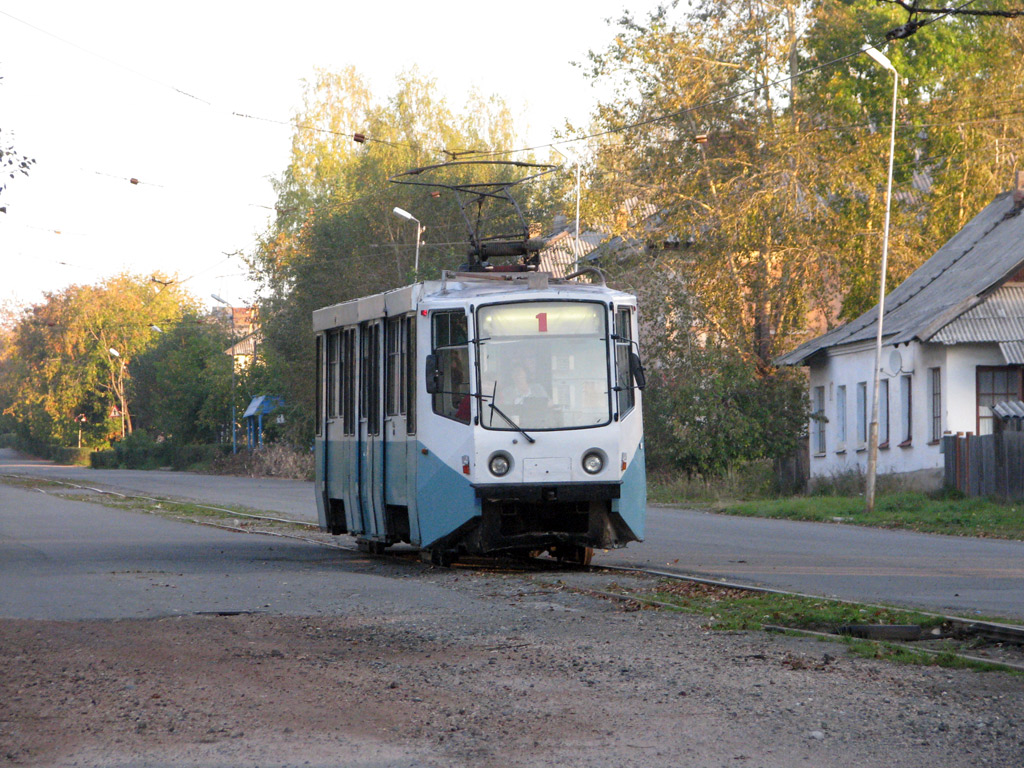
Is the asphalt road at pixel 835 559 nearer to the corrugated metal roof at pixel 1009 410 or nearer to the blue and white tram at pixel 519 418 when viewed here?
the blue and white tram at pixel 519 418

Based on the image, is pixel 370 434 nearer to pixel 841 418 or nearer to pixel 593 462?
pixel 593 462

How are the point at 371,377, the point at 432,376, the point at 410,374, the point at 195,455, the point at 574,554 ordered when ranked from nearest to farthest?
the point at 432,376, the point at 410,374, the point at 574,554, the point at 371,377, the point at 195,455

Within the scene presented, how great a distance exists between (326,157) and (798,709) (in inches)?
2207

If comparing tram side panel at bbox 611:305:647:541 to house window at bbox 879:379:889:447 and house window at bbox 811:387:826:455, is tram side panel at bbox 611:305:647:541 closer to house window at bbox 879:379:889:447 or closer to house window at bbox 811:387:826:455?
house window at bbox 879:379:889:447

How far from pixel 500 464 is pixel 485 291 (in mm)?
1923

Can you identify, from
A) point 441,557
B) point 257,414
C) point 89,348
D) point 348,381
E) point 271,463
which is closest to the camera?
point 441,557

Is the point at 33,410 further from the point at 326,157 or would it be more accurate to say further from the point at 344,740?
the point at 344,740

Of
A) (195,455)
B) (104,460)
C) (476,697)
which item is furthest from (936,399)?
(104,460)

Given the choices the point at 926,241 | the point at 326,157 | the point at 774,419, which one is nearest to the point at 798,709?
the point at 774,419

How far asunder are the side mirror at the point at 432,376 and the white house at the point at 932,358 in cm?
1996

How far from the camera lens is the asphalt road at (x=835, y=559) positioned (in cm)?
1296

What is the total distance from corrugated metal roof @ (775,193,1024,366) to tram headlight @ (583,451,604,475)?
19.2m

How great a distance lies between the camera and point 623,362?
15273mm

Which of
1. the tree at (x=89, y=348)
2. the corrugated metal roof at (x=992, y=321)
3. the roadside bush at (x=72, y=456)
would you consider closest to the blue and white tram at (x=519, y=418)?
the corrugated metal roof at (x=992, y=321)
